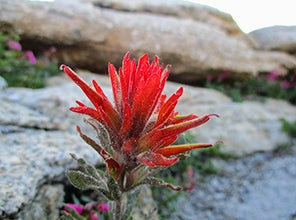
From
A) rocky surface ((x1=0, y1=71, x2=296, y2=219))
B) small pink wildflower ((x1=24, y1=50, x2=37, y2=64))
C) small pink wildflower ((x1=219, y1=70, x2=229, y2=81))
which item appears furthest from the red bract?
small pink wildflower ((x1=219, y1=70, x2=229, y2=81))

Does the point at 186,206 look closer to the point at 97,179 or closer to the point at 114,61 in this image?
the point at 97,179

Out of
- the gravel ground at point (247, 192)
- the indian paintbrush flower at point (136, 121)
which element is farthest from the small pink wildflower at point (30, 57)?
the indian paintbrush flower at point (136, 121)

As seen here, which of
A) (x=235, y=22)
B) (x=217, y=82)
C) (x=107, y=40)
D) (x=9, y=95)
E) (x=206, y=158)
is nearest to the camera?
(x=9, y=95)

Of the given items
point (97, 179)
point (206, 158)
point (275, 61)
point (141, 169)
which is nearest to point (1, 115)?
point (97, 179)

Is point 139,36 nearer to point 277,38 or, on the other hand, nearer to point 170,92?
point 170,92

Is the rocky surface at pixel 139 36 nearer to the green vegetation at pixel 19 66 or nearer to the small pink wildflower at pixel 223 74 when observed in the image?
the small pink wildflower at pixel 223 74

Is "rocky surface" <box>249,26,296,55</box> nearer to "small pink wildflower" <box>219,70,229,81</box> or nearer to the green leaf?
"small pink wildflower" <box>219,70,229,81</box>

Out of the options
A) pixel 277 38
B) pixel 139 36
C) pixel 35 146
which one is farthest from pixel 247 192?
pixel 277 38
